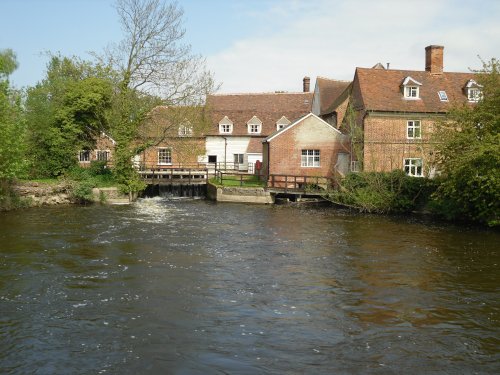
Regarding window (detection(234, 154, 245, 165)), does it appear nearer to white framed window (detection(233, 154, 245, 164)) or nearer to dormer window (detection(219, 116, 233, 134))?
white framed window (detection(233, 154, 245, 164))

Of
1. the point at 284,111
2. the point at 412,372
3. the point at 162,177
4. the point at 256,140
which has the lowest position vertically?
the point at 412,372

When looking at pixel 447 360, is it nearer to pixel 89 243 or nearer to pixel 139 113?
pixel 89 243

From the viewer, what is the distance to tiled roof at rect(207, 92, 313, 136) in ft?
166

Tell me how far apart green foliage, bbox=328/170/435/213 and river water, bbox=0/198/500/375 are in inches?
272

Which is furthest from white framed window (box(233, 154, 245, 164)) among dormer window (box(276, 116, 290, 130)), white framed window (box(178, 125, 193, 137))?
white framed window (box(178, 125, 193, 137))

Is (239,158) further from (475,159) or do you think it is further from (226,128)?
(475,159)

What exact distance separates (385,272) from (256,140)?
35.8 m

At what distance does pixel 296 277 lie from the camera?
14039mm

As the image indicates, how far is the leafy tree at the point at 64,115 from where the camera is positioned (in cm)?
3353

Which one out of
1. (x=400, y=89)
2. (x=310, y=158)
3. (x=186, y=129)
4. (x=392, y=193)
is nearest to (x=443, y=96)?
(x=400, y=89)

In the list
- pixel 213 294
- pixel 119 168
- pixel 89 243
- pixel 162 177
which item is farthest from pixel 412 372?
pixel 162 177

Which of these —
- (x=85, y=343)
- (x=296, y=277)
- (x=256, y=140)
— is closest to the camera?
(x=85, y=343)

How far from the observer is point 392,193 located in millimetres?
28484

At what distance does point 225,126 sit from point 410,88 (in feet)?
66.6
